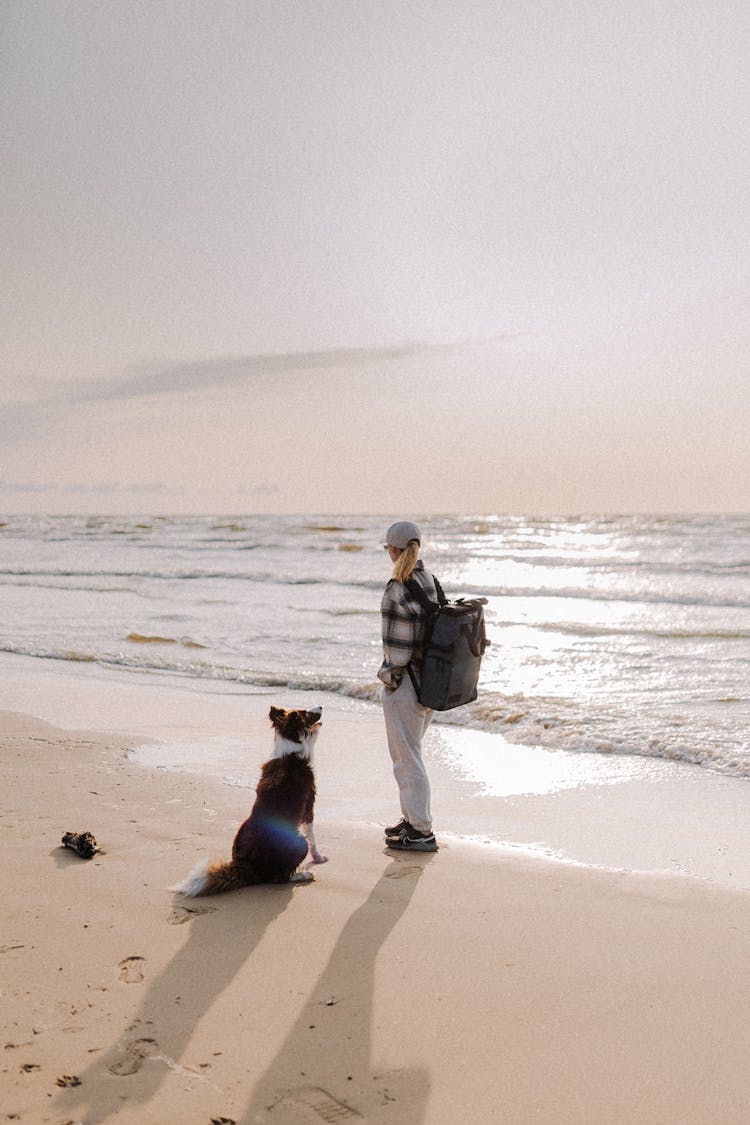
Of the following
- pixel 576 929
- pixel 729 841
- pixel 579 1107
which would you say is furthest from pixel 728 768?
pixel 579 1107

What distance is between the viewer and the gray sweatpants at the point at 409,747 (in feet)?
17.0

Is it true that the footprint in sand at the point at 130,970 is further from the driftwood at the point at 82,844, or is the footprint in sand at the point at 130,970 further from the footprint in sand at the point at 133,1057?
the driftwood at the point at 82,844

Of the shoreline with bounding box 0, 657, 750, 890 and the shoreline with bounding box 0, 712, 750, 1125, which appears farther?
the shoreline with bounding box 0, 657, 750, 890

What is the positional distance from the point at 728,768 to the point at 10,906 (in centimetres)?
552

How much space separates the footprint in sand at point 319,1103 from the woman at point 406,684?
7.61 ft

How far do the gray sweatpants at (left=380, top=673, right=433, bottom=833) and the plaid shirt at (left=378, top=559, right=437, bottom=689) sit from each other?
126 mm

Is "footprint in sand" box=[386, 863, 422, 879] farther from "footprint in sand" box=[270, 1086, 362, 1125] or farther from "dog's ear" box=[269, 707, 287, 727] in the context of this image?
"footprint in sand" box=[270, 1086, 362, 1125]

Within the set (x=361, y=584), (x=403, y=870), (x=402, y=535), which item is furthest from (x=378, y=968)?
(x=361, y=584)

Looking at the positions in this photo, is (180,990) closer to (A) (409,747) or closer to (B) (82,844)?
(B) (82,844)

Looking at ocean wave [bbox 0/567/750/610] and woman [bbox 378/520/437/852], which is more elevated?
woman [bbox 378/520/437/852]

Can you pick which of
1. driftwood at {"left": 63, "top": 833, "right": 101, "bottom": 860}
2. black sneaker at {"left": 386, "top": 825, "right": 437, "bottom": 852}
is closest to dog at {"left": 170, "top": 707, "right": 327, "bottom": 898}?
black sneaker at {"left": 386, "top": 825, "right": 437, "bottom": 852}

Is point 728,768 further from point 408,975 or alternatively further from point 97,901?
point 97,901

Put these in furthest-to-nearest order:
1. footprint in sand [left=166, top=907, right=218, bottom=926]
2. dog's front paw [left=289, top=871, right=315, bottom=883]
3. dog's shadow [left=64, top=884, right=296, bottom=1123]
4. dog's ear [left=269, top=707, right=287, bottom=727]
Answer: dog's ear [left=269, top=707, right=287, bottom=727], dog's front paw [left=289, top=871, right=315, bottom=883], footprint in sand [left=166, top=907, right=218, bottom=926], dog's shadow [left=64, top=884, right=296, bottom=1123]

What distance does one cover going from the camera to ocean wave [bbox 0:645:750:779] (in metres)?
7.53
